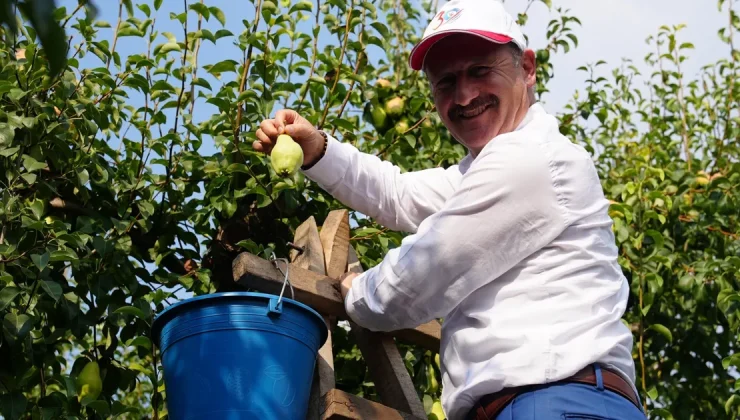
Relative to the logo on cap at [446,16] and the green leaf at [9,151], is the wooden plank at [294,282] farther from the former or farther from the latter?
the green leaf at [9,151]

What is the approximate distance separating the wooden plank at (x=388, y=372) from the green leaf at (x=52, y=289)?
31.4 inches

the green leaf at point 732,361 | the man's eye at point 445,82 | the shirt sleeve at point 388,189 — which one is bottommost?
the green leaf at point 732,361

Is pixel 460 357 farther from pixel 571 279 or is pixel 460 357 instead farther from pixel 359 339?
pixel 359 339

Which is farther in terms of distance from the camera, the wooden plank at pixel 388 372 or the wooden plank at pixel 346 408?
the wooden plank at pixel 388 372

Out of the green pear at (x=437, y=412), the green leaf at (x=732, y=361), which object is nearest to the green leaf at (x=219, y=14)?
the green pear at (x=437, y=412)

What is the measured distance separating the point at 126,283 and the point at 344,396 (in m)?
1.13

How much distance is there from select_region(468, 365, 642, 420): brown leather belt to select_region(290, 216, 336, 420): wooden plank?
1.14 ft

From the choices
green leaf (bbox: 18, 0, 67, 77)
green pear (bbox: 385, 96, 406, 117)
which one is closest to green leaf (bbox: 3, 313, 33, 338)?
green pear (bbox: 385, 96, 406, 117)

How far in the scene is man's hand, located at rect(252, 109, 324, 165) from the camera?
218 centimetres

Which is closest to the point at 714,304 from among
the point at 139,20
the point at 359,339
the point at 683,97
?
the point at 683,97

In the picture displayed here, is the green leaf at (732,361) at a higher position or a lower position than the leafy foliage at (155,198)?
lower

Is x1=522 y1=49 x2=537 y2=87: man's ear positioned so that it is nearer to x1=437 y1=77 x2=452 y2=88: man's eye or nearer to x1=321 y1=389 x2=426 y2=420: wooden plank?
x1=437 y1=77 x2=452 y2=88: man's eye

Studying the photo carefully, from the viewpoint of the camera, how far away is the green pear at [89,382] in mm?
2742

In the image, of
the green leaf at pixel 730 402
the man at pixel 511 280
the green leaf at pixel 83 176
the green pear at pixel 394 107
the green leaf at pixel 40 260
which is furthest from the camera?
the green pear at pixel 394 107
